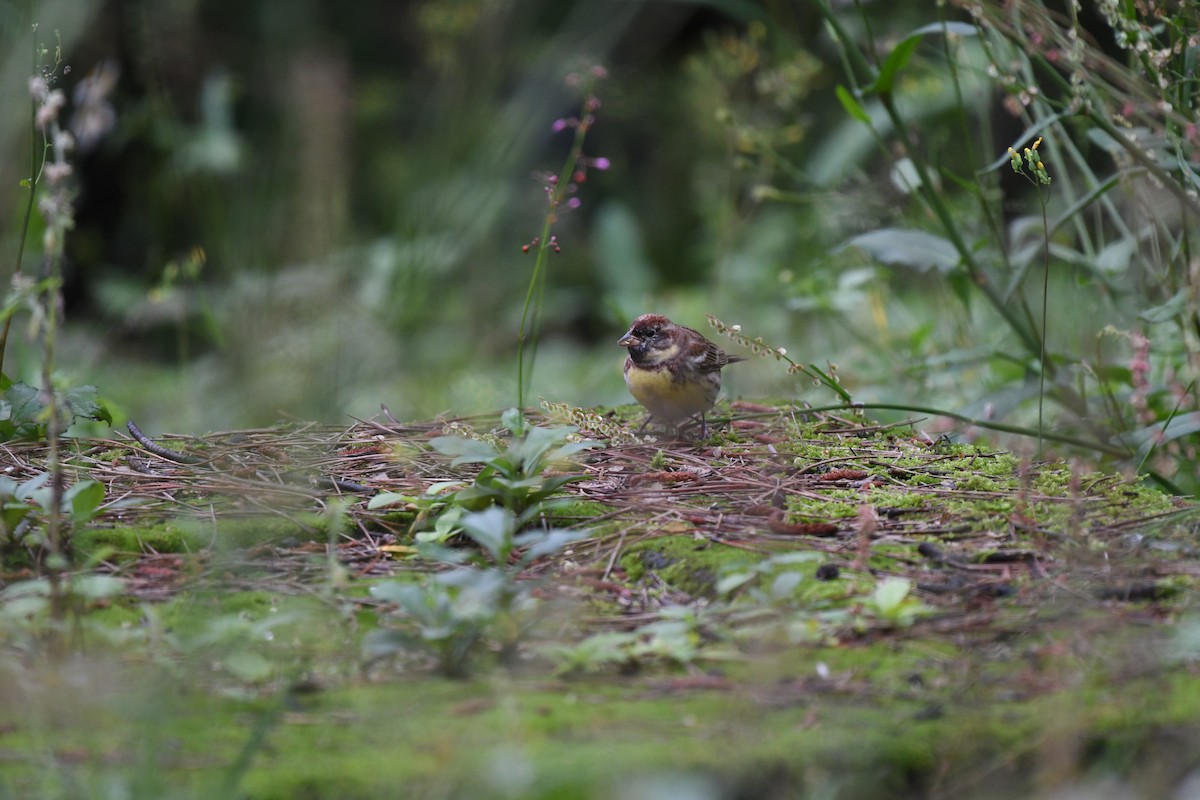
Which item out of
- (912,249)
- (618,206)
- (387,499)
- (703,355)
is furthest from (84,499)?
(618,206)

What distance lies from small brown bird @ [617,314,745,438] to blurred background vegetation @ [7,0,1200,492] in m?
0.50

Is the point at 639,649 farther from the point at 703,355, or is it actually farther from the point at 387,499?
the point at 703,355

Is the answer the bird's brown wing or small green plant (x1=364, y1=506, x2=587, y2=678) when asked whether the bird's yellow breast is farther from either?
small green plant (x1=364, y1=506, x2=587, y2=678)

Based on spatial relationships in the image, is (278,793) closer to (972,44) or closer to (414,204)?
(414,204)

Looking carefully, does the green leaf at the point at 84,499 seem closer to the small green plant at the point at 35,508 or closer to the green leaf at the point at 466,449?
the small green plant at the point at 35,508

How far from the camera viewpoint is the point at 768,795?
186cm

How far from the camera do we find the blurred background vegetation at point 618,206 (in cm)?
369

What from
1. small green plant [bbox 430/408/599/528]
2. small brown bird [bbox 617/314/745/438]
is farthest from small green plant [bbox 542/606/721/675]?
small brown bird [bbox 617/314/745/438]

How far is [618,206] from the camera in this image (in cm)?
923

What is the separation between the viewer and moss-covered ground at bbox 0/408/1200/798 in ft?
6.09

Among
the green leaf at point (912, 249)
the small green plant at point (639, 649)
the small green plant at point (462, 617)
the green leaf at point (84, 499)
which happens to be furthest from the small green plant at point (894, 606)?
the green leaf at point (912, 249)

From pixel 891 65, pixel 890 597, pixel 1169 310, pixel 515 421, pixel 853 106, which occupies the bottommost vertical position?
pixel 890 597

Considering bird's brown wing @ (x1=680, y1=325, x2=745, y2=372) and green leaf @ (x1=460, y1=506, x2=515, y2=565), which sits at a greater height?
green leaf @ (x1=460, y1=506, x2=515, y2=565)

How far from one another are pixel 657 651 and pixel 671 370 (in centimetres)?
181
